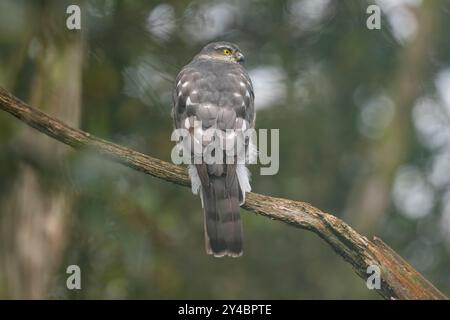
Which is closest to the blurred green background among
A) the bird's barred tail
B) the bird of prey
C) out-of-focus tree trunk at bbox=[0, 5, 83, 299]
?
out-of-focus tree trunk at bbox=[0, 5, 83, 299]

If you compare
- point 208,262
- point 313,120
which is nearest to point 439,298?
point 208,262

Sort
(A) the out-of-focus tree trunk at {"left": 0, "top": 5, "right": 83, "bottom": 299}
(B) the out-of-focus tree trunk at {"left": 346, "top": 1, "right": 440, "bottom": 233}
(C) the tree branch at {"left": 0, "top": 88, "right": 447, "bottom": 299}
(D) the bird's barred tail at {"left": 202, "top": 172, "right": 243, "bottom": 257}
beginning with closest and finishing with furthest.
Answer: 1. (C) the tree branch at {"left": 0, "top": 88, "right": 447, "bottom": 299}
2. (D) the bird's barred tail at {"left": 202, "top": 172, "right": 243, "bottom": 257}
3. (A) the out-of-focus tree trunk at {"left": 0, "top": 5, "right": 83, "bottom": 299}
4. (B) the out-of-focus tree trunk at {"left": 346, "top": 1, "right": 440, "bottom": 233}

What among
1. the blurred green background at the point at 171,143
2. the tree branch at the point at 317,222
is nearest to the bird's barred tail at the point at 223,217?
the tree branch at the point at 317,222

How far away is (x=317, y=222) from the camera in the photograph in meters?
5.25

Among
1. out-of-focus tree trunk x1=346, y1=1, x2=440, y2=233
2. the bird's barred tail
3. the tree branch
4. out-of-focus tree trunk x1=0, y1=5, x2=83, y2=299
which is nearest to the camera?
the tree branch

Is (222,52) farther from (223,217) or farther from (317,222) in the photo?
(317,222)

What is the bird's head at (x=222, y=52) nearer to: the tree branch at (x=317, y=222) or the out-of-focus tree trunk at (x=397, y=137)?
the tree branch at (x=317, y=222)

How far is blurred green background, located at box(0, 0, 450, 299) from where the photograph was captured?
755 centimetres

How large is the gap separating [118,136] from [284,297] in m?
3.10

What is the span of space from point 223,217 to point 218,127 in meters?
0.66

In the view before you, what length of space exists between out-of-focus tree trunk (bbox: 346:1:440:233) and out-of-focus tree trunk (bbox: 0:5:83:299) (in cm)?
426

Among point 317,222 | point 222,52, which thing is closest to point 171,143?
point 222,52

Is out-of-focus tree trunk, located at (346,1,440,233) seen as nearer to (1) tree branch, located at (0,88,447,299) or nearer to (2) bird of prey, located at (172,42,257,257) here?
(2) bird of prey, located at (172,42,257,257)

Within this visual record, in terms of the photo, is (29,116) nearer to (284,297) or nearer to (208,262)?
(208,262)
